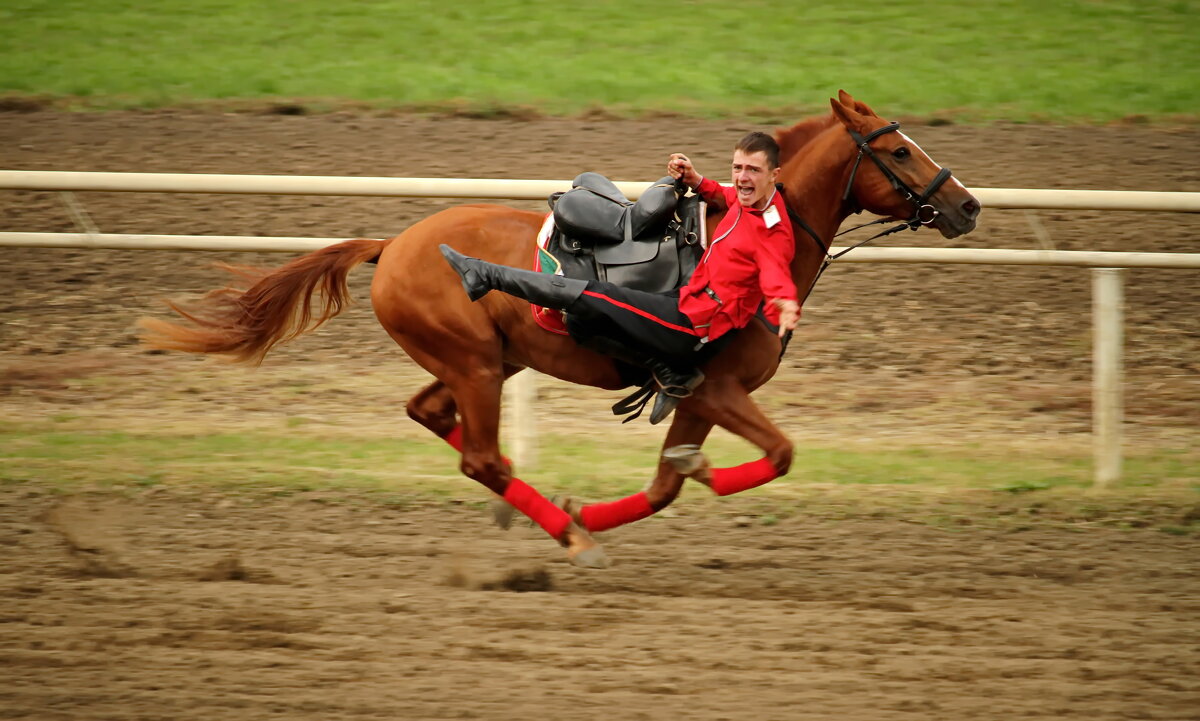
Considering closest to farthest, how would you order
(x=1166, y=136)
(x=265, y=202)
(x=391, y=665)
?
(x=391, y=665)
(x=265, y=202)
(x=1166, y=136)

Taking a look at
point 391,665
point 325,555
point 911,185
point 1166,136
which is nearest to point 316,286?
point 325,555

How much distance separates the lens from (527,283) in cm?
504

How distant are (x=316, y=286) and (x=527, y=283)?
1335 millimetres

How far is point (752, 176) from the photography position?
16.0 ft

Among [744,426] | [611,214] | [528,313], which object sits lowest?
[744,426]

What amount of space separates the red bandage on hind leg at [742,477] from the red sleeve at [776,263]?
2.03ft

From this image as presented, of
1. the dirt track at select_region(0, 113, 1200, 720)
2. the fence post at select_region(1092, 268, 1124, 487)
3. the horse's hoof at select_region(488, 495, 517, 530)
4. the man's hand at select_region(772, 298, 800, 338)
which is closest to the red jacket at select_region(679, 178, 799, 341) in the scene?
the man's hand at select_region(772, 298, 800, 338)

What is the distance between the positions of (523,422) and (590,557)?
1471mm

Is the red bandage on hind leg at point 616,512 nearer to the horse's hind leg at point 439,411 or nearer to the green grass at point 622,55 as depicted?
the horse's hind leg at point 439,411

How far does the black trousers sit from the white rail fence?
1.31 meters

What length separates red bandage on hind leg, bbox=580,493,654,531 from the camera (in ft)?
17.7

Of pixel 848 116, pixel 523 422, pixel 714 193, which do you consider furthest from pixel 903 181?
pixel 523 422

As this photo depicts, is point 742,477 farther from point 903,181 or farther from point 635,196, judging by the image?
point 635,196

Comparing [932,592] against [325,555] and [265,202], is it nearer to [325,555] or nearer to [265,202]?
[325,555]
